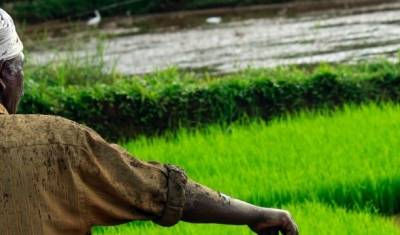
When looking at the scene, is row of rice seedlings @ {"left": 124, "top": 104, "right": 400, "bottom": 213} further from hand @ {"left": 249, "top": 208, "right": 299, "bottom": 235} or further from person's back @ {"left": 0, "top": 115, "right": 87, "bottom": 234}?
person's back @ {"left": 0, "top": 115, "right": 87, "bottom": 234}

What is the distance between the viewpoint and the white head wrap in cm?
232

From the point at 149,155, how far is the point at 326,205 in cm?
157

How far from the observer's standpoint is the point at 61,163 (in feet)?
7.09

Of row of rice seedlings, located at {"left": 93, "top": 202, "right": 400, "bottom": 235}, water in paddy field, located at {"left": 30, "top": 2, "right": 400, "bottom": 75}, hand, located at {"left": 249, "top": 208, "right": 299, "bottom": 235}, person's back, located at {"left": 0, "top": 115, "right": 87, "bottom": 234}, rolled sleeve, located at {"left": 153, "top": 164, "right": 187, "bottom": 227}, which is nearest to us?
person's back, located at {"left": 0, "top": 115, "right": 87, "bottom": 234}

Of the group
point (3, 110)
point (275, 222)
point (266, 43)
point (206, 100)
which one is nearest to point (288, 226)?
point (275, 222)

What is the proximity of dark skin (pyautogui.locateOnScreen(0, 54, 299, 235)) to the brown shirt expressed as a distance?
132mm

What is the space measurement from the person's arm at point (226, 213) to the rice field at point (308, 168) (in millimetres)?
1410

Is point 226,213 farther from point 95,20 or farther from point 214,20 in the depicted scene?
point 95,20

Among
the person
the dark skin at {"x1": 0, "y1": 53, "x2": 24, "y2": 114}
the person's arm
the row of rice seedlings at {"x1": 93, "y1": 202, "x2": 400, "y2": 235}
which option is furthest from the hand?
the row of rice seedlings at {"x1": 93, "y1": 202, "x2": 400, "y2": 235}

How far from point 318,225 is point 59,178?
1.92 metres

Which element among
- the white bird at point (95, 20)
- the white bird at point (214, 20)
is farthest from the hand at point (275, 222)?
the white bird at point (95, 20)

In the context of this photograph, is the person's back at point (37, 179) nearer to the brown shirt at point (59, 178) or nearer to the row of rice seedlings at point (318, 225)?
the brown shirt at point (59, 178)

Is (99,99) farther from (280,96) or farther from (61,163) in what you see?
(61,163)

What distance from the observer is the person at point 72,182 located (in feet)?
7.06
